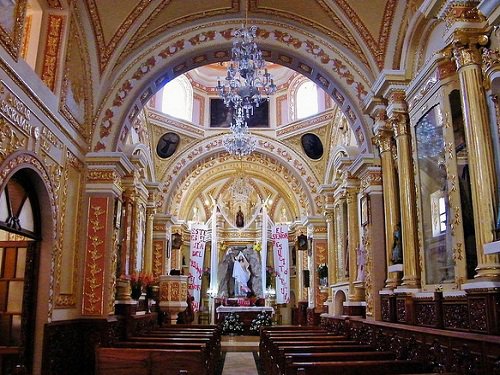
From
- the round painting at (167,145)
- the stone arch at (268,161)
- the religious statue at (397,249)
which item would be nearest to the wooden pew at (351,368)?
the religious statue at (397,249)

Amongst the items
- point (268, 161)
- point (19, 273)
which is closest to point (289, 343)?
point (19, 273)

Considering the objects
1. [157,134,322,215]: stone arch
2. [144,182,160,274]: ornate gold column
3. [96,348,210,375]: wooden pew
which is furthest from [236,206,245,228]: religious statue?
[96,348,210,375]: wooden pew

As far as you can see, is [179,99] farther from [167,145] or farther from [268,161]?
[268,161]

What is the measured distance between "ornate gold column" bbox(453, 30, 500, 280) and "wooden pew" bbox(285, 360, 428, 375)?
130 centimetres

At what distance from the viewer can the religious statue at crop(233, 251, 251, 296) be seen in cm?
2289

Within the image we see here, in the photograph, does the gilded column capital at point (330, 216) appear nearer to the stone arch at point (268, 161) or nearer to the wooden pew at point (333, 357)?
the stone arch at point (268, 161)

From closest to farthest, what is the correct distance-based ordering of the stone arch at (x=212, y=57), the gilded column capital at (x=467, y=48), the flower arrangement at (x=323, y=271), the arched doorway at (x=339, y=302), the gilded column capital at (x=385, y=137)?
1. the gilded column capital at (x=467, y=48)
2. the gilded column capital at (x=385, y=137)
3. the stone arch at (x=212, y=57)
4. the arched doorway at (x=339, y=302)
5. the flower arrangement at (x=323, y=271)

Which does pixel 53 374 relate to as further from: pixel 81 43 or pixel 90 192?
pixel 81 43

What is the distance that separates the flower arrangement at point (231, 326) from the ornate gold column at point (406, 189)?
12074 millimetres

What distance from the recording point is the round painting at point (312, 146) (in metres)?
17.5

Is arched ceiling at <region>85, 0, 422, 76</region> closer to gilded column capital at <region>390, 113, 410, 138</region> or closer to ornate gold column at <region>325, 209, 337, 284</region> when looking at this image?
gilded column capital at <region>390, 113, 410, 138</region>

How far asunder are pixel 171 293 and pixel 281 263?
20.7ft

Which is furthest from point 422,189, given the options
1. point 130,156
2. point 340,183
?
point 130,156

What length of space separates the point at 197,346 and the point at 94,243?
11.3ft
